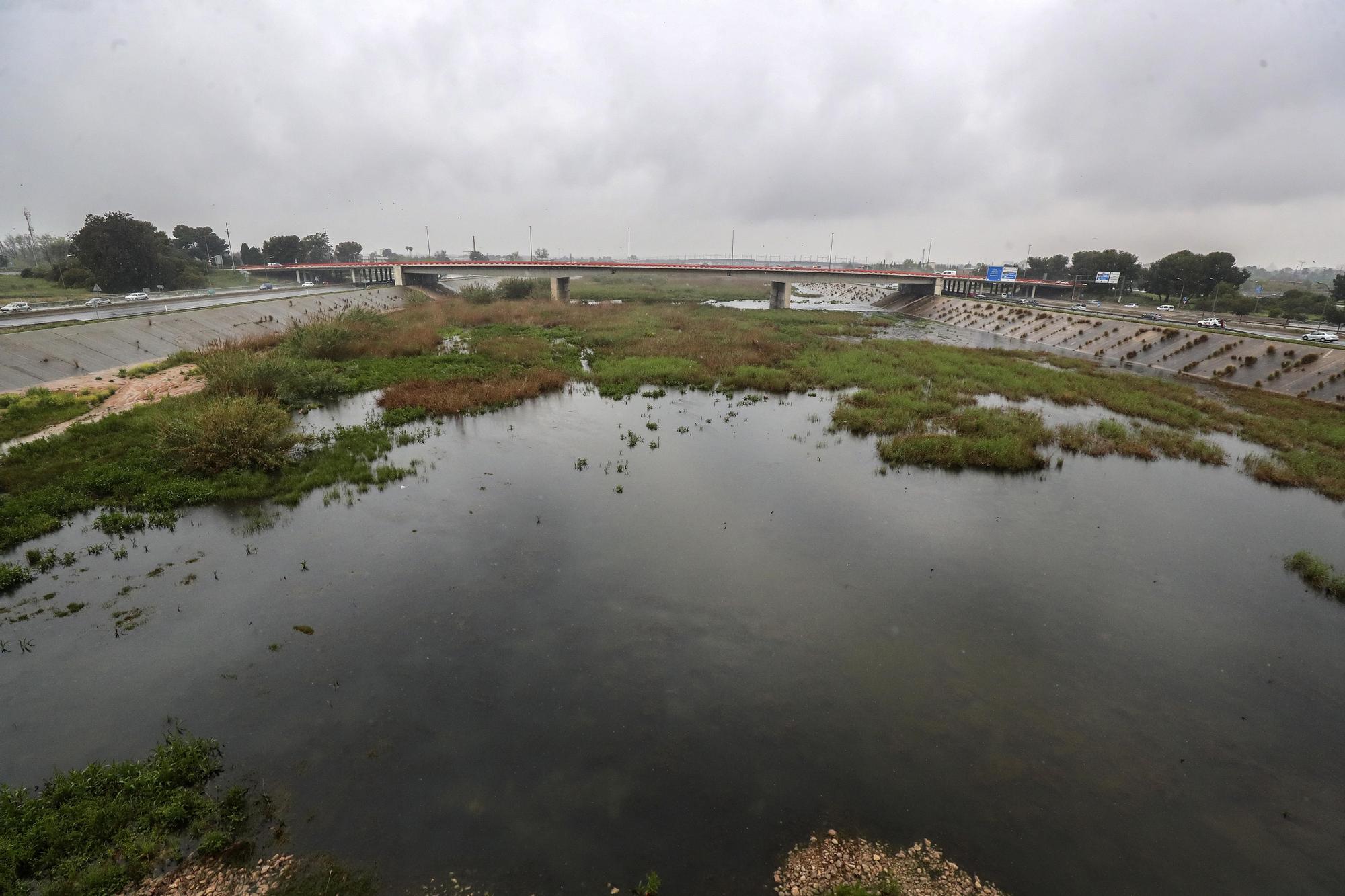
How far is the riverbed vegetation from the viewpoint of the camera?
23.1 meters

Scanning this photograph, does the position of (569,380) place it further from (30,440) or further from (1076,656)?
(1076,656)

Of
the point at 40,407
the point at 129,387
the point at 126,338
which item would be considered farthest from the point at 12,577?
the point at 126,338

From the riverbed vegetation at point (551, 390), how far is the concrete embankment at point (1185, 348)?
418 centimetres

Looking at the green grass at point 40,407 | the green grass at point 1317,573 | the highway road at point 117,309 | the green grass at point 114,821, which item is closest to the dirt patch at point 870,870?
the green grass at point 114,821

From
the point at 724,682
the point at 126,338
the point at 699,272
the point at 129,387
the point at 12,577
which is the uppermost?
the point at 699,272

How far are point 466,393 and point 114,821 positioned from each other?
29.7 metres

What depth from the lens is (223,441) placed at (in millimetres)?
24234

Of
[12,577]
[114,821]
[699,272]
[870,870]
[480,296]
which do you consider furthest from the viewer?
[699,272]

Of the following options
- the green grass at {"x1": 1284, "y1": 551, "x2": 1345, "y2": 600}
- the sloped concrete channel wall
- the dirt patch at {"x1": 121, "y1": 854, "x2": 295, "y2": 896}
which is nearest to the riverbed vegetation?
the sloped concrete channel wall

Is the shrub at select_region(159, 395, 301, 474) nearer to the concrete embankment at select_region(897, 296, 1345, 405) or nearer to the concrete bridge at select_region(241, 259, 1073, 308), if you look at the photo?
the concrete embankment at select_region(897, 296, 1345, 405)

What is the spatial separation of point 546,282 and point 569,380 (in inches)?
3648

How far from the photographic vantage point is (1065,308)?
326 feet

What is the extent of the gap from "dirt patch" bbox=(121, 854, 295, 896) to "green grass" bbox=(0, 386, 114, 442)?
3012 centimetres

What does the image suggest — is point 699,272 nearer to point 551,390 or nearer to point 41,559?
point 551,390
